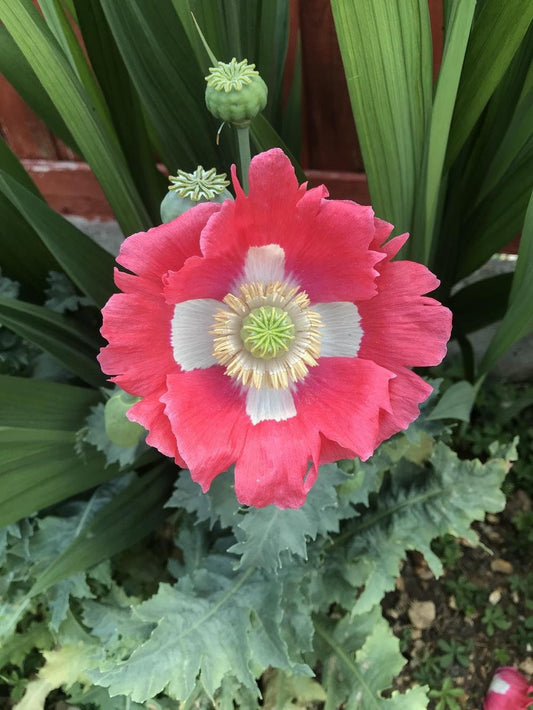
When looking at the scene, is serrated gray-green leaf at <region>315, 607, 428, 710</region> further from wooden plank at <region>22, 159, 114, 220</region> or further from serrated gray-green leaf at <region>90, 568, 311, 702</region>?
wooden plank at <region>22, 159, 114, 220</region>

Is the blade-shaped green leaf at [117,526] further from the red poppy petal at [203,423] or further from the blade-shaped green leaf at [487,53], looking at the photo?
the blade-shaped green leaf at [487,53]

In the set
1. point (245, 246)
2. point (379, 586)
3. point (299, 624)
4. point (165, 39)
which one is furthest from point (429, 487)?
point (165, 39)

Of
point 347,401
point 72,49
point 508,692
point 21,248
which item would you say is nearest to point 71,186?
point 21,248

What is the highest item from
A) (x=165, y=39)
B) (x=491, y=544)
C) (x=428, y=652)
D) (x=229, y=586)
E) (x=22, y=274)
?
(x=165, y=39)

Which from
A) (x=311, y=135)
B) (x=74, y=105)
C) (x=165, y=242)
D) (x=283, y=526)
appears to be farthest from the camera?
(x=311, y=135)

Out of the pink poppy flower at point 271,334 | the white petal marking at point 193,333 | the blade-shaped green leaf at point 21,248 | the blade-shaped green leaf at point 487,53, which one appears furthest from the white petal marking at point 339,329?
the blade-shaped green leaf at point 21,248

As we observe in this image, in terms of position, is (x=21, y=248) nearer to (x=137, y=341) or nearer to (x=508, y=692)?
(x=137, y=341)

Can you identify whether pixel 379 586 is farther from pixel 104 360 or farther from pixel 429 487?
pixel 104 360
